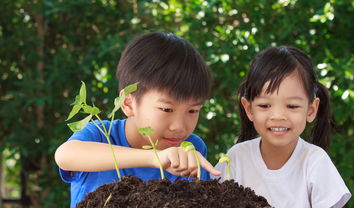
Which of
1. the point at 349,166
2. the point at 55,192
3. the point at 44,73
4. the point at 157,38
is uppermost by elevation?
the point at 157,38

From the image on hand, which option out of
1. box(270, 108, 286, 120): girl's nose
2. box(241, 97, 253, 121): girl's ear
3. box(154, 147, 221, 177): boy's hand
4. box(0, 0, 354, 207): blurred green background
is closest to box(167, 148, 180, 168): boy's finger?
box(154, 147, 221, 177): boy's hand

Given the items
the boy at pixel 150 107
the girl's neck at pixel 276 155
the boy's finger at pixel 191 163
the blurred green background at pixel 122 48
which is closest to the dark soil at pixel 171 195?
the boy's finger at pixel 191 163

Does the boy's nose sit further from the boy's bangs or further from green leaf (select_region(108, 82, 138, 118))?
green leaf (select_region(108, 82, 138, 118))

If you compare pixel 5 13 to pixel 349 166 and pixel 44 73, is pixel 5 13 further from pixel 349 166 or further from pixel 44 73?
pixel 349 166

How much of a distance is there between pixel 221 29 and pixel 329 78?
0.71 metres

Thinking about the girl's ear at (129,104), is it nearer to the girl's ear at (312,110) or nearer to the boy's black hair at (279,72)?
the boy's black hair at (279,72)

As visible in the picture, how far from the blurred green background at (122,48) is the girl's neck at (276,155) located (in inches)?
42.8

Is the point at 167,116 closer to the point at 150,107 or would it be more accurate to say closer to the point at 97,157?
the point at 150,107

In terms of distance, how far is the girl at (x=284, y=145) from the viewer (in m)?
1.93

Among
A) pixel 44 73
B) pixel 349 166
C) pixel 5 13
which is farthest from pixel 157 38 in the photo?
pixel 5 13

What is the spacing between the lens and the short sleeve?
6.19 feet

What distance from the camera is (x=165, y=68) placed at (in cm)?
180

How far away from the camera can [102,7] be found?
3738mm

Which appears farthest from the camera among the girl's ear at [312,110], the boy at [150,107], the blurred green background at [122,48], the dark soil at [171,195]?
the blurred green background at [122,48]
